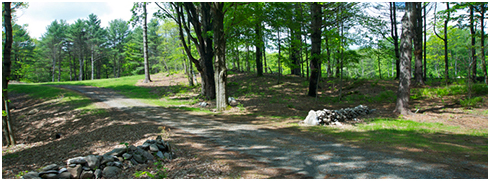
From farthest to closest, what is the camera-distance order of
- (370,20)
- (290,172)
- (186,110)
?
(370,20) < (186,110) < (290,172)

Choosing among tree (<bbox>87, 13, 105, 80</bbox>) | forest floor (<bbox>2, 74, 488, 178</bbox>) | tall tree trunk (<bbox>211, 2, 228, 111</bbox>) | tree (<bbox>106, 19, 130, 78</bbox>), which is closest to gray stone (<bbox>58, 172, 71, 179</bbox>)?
forest floor (<bbox>2, 74, 488, 178</bbox>)

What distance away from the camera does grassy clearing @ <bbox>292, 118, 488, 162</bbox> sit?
15.5 ft

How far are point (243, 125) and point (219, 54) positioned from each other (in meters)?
4.69

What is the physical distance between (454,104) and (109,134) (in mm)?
15219

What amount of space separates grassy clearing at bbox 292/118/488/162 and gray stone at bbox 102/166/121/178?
5.42 meters

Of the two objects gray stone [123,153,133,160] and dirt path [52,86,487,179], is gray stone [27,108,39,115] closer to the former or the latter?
dirt path [52,86,487,179]

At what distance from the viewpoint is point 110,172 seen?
4.13 metres

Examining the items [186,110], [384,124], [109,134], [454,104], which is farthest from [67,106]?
[454,104]

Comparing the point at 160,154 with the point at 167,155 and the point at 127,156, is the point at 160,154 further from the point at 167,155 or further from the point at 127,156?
the point at 127,156

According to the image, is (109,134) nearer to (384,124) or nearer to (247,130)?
(247,130)

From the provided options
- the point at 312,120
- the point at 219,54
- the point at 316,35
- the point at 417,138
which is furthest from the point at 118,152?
the point at 316,35

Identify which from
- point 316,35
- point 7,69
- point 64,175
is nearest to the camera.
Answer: point 64,175

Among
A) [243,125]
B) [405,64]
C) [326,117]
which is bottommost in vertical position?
[243,125]

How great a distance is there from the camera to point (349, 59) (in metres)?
14.3
